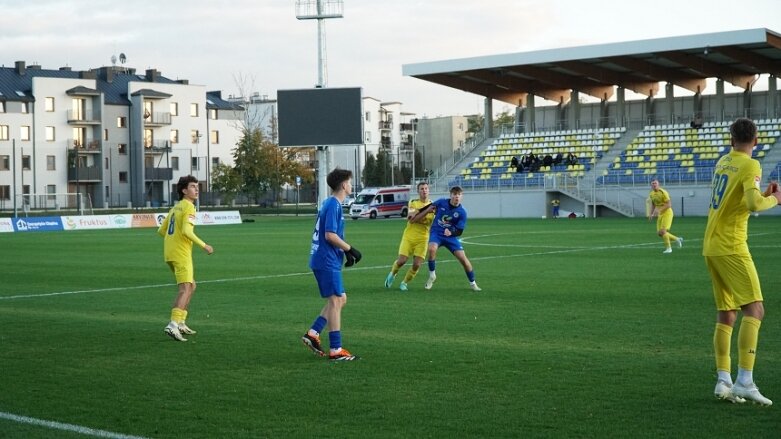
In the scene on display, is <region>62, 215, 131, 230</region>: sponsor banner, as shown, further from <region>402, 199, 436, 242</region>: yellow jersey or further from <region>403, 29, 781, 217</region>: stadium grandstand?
<region>402, 199, 436, 242</region>: yellow jersey

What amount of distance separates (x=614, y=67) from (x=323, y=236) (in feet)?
175

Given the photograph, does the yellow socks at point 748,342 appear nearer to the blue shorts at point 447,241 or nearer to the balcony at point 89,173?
the blue shorts at point 447,241

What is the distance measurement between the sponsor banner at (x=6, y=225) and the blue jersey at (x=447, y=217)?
36.3 m

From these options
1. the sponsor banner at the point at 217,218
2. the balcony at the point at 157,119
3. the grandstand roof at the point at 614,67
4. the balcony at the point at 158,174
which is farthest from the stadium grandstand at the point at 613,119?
the balcony at the point at 157,119

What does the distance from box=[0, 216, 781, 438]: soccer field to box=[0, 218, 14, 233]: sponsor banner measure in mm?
29459

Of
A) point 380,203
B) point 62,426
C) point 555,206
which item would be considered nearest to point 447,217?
point 62,426

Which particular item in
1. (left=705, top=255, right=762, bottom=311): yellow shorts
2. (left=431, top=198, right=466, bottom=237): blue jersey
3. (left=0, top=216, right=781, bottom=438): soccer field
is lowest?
(left=0, top=216, right=781, bottom=438): soccer field

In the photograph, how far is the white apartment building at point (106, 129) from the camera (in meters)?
82.8

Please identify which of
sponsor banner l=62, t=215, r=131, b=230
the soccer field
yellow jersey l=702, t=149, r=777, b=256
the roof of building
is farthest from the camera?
the roof of building

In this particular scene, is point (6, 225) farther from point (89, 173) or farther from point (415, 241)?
point (89, 173)

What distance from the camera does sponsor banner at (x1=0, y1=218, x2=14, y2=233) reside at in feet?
160

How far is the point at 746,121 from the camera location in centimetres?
780

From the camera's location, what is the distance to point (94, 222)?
169 ft

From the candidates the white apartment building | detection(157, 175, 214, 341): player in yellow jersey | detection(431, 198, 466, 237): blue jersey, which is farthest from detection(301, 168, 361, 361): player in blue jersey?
the white apartment building
